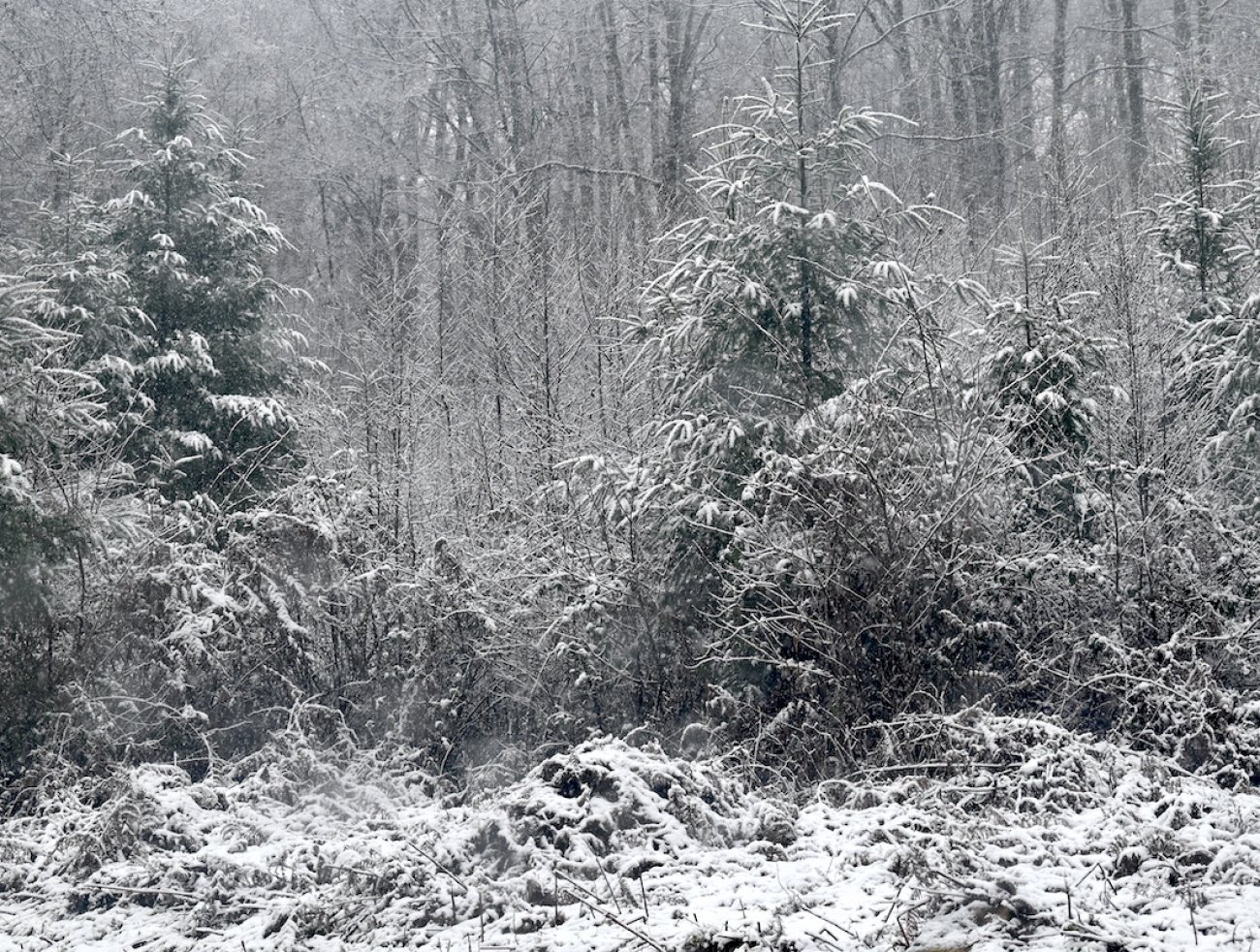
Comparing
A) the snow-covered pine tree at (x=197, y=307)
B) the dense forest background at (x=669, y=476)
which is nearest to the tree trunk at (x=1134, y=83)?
the dense forest background at (x=669, y=476)

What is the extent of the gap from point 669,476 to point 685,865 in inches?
201

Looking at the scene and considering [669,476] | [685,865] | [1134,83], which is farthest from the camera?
[1134,83]

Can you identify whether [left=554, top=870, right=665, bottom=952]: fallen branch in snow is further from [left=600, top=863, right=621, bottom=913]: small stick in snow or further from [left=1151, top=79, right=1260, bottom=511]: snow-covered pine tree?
[left=1151, top=79, right=1260, bottom=511]: snow-covered pine tree

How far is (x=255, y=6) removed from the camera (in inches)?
1431

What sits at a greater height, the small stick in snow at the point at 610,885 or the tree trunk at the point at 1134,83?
the tree trunk at the point at 1134,83

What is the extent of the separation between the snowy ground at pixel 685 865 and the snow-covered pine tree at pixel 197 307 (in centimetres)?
770

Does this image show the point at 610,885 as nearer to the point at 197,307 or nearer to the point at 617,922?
the point at 617,922

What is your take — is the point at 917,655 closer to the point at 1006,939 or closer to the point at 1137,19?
the point at 1006,939

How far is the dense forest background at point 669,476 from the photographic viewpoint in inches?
354

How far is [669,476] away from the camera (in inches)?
410

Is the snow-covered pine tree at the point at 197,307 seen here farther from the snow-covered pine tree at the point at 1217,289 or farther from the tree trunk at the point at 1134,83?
the tree trunk at the point at 1134,83

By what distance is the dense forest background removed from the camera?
9000mm

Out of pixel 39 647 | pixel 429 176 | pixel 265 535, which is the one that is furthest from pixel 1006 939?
pixel 429 176

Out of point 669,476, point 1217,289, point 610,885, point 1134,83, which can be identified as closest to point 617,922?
point 610,885
